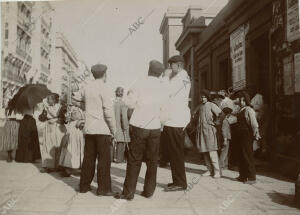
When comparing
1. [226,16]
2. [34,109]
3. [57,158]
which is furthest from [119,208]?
[226,16]

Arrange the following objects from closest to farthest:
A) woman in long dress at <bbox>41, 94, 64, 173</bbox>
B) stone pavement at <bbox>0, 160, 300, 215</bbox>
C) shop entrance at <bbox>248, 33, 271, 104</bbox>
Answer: stone pavement at <bbox>0, 160, 300, 215</bbox>, woman in long dress at <bbox>41, 94, 64, 173</bbox>, shop entrance at <bbox>248, 33, 271, 104</bbox>

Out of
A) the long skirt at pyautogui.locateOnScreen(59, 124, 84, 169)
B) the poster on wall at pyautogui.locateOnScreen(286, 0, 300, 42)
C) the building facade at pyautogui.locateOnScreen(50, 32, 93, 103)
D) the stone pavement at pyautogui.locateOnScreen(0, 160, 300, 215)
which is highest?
the poster on wall at pyautogui.locateOnScreen(286, 0, 300, 42)

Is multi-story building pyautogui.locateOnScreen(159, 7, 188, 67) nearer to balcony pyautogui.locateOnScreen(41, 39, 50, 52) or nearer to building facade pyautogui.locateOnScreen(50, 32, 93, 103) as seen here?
building facade pyautogui.locateOnScreen(50, 32, 93, 103)

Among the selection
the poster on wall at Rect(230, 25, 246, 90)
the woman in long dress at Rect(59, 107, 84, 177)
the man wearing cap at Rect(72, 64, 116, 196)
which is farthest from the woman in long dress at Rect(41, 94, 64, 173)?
the poster on wall at Rect(230, 25, 246, 90)

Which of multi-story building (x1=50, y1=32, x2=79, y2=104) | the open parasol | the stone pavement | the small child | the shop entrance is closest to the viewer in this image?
the stone pavement

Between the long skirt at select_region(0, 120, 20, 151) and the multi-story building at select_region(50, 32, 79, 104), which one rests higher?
the multi-story building at select_region(50, 32, 79, 104)

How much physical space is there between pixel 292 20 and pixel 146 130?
2660 mm

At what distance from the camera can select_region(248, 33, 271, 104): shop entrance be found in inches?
318

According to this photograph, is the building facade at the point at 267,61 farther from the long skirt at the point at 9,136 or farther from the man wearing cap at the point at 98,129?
the long skirt at the point at 9,136

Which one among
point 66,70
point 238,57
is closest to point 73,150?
point 66,70

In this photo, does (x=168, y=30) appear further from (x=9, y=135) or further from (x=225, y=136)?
(x=9, y=135)

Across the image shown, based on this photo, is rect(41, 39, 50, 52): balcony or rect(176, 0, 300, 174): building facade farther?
rect(41, 39, 50, 52): balcony

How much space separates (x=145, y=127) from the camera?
4500 mm

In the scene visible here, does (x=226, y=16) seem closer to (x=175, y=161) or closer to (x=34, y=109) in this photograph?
(x=34, y=109)
